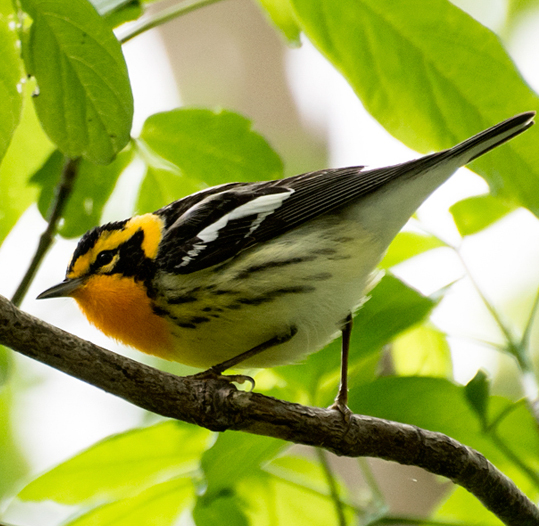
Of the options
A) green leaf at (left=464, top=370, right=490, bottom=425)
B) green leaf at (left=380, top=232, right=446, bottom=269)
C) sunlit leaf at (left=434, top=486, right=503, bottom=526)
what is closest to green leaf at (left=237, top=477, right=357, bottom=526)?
sunlit leaf at (left=434, top=486, right=503, bottom=526)

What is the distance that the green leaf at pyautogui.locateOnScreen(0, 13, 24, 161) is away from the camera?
61.6 inches

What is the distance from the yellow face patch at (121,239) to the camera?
2.59m

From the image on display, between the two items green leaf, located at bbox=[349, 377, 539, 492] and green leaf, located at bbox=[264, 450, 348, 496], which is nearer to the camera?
green leaf, located at bbox=[349, 377, 539, 492]

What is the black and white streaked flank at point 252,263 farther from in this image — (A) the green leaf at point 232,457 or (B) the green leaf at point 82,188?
(A) the green leaf at point 232,457

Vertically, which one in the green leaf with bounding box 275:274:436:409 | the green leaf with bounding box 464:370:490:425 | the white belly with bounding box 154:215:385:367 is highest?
the white belly with bounding box 154:215:385:367

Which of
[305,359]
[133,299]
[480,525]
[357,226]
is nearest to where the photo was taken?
[480,525]

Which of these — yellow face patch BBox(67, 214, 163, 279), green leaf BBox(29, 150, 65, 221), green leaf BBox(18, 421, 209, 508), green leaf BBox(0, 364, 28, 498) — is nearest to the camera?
green leaf BBox(18, 421, 209, 508)

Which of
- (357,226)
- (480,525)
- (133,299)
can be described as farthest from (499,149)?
(133,299)

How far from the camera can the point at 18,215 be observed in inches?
88.6

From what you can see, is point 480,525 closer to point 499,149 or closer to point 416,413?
point 416,413

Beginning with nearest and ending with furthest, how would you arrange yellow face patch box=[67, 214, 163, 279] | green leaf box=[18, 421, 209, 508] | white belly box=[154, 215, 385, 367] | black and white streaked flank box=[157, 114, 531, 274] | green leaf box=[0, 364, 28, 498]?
green leaf box=[18, 421, 209, 508]
white belly box=[154, 215, 385, 367]
black and white streaked flank box=[157, 114, 531, 274]
yellow face patch box=[67, 214, 163, 279]
green leaf box=[0, 364, 28, 498]

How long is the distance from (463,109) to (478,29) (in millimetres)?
219

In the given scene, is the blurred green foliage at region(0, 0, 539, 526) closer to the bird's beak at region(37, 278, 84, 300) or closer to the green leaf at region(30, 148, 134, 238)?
the green leaf at region(30, 148, 134, 238)

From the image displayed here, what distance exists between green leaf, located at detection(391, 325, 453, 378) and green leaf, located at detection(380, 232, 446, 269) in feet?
0.82
